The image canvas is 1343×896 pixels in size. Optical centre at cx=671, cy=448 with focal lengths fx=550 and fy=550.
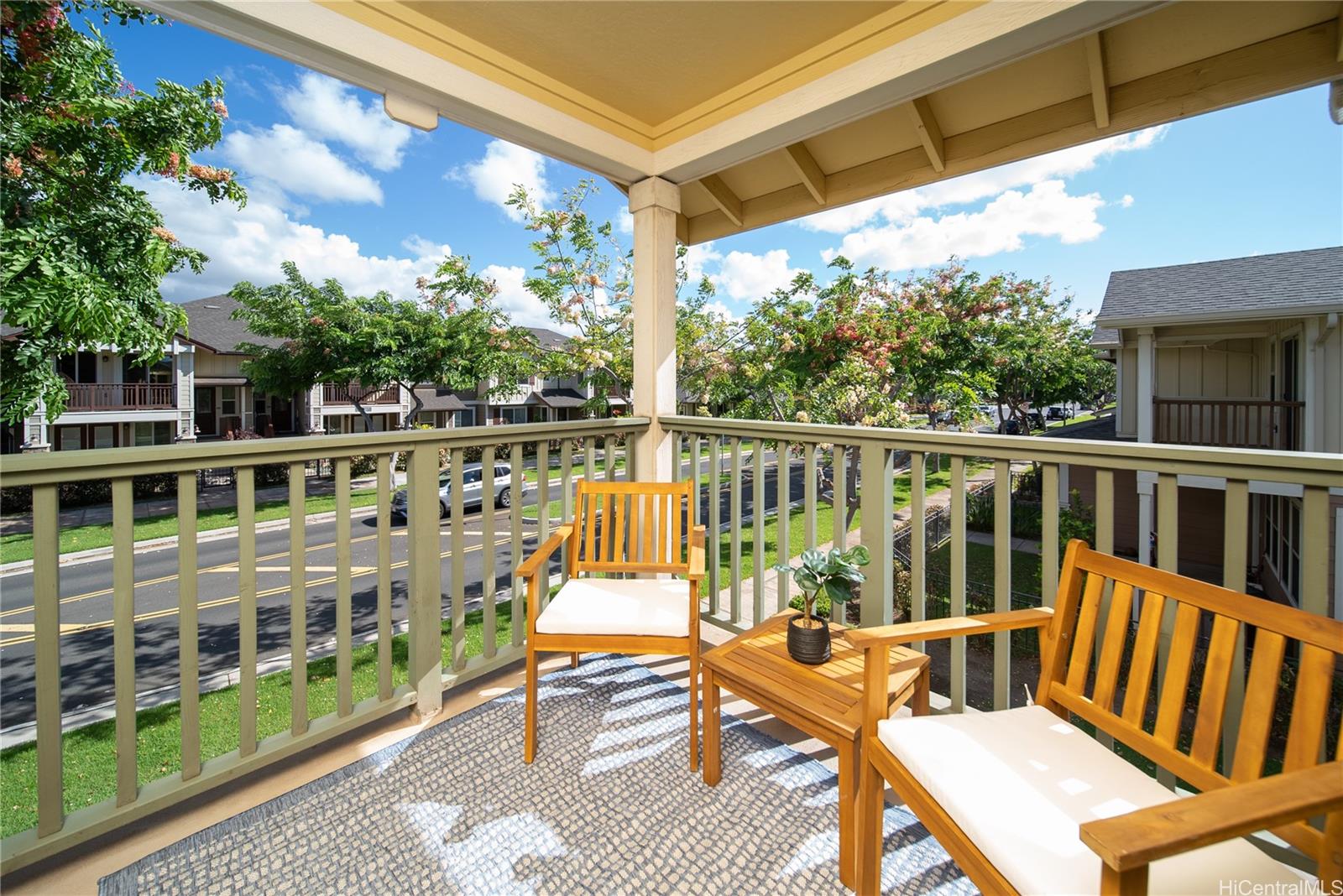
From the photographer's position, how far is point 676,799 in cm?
168

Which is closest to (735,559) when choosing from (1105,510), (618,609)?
(618,609)

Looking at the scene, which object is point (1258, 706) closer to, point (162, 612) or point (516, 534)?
point (516, 534)

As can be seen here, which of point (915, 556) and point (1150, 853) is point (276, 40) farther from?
point (1150, 853)

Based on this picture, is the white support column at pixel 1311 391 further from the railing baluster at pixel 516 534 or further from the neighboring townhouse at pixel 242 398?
the neighboring townhouse at pixel 242 398

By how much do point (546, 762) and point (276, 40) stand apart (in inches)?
97.2

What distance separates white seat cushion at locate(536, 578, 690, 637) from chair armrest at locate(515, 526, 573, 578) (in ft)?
0.56

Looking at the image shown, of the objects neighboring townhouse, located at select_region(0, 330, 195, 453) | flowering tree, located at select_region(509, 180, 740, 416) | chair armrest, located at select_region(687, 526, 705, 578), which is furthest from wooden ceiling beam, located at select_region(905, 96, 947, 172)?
neighboring townhouse, located at select_region(0, 330, 195, 453)

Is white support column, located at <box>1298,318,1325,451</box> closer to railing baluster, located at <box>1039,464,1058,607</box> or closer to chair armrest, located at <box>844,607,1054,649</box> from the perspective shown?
railing baluster, located at <box>1039,464,1058,607</box>

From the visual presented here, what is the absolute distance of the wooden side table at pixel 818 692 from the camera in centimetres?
140

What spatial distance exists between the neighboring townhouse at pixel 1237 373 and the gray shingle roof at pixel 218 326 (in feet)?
19.6

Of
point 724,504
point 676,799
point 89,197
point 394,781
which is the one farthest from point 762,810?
point 724,504

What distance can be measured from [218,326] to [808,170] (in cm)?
363

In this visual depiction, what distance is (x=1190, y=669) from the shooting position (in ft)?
3.40

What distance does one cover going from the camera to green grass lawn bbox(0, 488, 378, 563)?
1.37 meters
